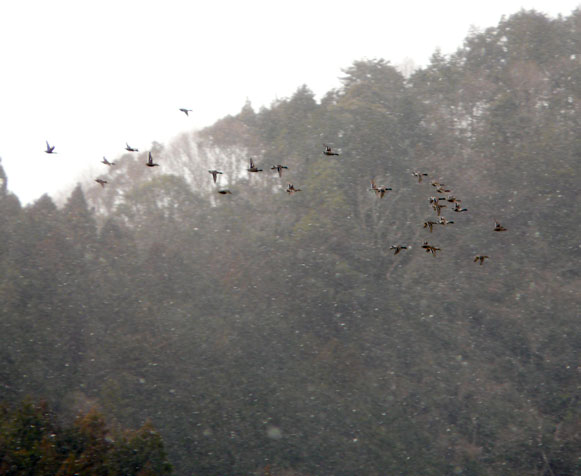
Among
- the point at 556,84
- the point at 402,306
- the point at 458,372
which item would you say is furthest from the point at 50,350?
the point at 556,84

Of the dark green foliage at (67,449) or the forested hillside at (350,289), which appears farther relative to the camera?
the forested hillside at (350,289)

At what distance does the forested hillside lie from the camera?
734 inches

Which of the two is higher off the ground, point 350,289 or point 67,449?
point 350,289

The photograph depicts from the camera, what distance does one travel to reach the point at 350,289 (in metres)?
22.1

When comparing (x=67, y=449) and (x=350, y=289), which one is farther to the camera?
(x=350, y=289)

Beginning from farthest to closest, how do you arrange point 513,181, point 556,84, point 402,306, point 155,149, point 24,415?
1. point 155,149
2. point 556,84
3. point 513,181
4. point 402,306
5. point 24,415

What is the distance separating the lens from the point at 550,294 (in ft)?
69.3

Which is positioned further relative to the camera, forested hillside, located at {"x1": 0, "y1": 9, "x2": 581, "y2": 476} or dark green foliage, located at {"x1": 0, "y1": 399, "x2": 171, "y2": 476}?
forested hillside, located at {"x1": 0, "y1": 9, "x2": 581, "y2": 476}

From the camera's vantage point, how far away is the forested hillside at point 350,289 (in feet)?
61.2

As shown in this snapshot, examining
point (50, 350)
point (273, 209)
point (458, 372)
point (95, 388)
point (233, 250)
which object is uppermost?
point (273, 209)

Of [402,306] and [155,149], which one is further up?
[155,149]

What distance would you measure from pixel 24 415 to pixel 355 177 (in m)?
16.4

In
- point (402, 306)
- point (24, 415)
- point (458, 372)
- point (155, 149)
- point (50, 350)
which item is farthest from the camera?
point (155, 149)

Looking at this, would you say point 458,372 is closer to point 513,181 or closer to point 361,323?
point 361,323
